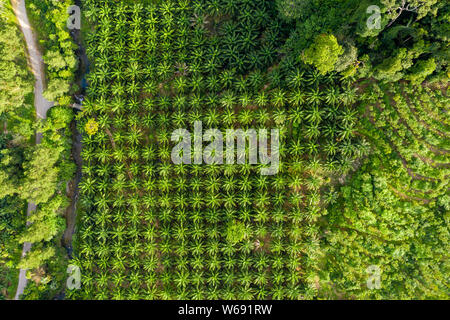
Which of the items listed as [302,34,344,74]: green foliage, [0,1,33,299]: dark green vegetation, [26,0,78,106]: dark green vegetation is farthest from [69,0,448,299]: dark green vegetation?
[0,1,33,299]: dark green vegetation

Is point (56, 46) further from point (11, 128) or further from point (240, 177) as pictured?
point (240, 177)

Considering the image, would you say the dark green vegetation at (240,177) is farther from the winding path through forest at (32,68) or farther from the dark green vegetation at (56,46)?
the winding path through forest at (32,68)

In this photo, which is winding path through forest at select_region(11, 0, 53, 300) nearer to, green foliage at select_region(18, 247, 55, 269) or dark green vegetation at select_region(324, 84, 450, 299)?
green foliage at select_region(18, 247, 55, 269)

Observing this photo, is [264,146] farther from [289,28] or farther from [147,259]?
[147,259]

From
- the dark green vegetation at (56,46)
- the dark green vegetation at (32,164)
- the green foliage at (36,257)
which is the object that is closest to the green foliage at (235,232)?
the dark green vegetation at (32,164)

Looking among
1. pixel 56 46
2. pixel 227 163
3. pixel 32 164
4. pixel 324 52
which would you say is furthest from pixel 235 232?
pixel 56 46
